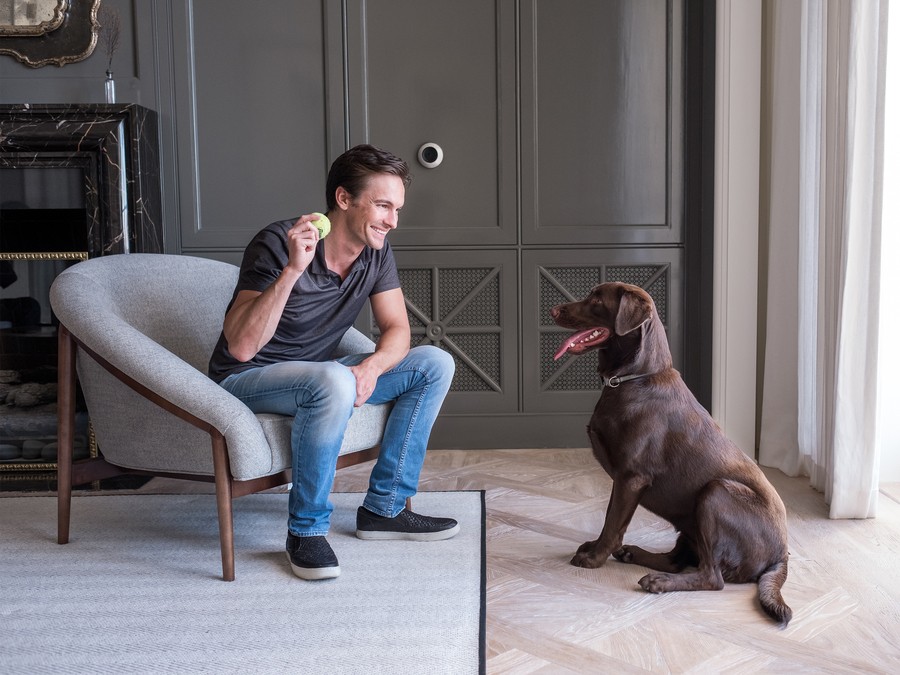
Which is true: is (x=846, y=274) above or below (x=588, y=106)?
below

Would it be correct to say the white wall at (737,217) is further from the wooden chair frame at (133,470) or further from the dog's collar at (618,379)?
the wooden chair frame at (133,470)

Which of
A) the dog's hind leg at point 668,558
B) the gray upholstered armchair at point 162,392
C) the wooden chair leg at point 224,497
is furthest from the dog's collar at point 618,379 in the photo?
the wooden chair leg at point 224,497

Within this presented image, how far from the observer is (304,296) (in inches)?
85.0

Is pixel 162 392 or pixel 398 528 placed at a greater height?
pixel 162 392

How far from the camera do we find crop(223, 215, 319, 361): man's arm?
76.4 inches

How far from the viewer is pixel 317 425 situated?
196 cm

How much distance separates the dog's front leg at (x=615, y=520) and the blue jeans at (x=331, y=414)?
50 cm

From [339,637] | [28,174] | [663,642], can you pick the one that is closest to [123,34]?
[28,174]

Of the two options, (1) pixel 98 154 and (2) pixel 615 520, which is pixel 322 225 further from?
(1) pixel 98 154

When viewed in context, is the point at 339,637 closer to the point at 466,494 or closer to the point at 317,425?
the point at 317,425

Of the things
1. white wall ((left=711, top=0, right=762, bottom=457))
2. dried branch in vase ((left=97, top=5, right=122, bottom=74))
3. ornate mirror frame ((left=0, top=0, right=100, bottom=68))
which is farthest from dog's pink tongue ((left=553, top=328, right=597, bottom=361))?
ornate mirror frame ((left=0, top=0, right=100, bottom=68))

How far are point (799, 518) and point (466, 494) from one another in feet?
3.31

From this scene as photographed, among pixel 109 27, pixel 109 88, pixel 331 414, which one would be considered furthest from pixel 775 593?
pixel 109 27

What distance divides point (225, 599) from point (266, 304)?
2.22 feet
